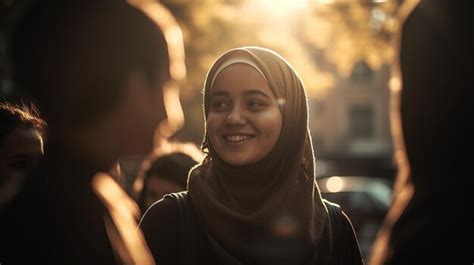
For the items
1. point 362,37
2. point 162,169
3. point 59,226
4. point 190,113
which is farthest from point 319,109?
point 59,226

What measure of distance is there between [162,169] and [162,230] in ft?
5.68

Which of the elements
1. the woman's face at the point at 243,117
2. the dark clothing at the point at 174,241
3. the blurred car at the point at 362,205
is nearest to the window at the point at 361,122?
the blurred car at the point at 362,205

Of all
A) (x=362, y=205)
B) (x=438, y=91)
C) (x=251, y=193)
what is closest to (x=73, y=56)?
(x=438, y=91)

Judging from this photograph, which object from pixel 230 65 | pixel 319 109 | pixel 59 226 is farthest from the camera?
pixel 319 109

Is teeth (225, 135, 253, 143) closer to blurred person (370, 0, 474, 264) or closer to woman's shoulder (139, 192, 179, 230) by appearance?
woman's shoulder (139, 192, 179, 230)

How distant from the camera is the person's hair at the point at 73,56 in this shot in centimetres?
183

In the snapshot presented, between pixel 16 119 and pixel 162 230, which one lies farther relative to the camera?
pixel 162 230

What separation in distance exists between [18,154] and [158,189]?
7.93ft

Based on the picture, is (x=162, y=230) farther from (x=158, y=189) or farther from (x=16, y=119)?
(x=158, y=189)

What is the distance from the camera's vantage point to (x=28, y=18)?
193 centimetres

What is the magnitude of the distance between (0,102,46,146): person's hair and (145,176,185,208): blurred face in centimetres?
219

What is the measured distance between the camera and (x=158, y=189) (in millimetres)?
4457

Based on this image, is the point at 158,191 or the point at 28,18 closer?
the point at 28,18

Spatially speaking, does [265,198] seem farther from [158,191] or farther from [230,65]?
[158,191]
